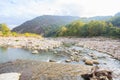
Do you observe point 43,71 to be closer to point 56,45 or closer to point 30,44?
point 30,44

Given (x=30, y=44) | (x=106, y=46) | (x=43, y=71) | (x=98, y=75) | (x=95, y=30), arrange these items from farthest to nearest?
(x=95, y=30) < (x=30, y=44) < (x=106, y=46) < (x=43, y=71) < (x=98, y=75)

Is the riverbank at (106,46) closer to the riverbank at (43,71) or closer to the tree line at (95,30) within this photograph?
the riverbank at (43,71)

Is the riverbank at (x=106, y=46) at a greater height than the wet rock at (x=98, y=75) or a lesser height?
lesser

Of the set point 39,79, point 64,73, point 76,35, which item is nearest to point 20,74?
point 39,79

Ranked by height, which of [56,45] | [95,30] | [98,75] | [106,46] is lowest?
[106,46]

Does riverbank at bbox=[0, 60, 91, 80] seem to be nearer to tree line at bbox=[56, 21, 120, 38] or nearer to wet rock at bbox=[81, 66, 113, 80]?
wet rock at bbox=[81, 66, 113, 80]

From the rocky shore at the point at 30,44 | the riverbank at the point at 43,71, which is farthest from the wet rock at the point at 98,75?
the rocky shore at the point at 30,44

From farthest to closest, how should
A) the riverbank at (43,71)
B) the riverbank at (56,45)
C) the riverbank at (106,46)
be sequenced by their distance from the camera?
the riverbank at (56,45)
the riverbank at (106,46)
the riverbank at (43,71)

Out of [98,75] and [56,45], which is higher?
[98,75]

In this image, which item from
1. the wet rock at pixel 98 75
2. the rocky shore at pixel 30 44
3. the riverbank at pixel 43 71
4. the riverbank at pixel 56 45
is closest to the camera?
the wet rock at pixel 98 75

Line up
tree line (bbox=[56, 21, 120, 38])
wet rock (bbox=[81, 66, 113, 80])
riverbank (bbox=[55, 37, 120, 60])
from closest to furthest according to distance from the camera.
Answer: wet rock (bbox=[81, 66, 113, 80]), riverbank (bbox=[55, 37, 120, 60]), tree line (bbox=[56, 21, 120, 38])

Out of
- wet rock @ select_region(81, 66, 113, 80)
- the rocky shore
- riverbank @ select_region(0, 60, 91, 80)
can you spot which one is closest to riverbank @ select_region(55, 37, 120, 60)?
the rocky shore

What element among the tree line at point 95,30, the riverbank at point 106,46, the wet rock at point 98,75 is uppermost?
the tree line at point 95,30

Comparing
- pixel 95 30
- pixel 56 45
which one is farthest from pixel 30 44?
pixel 95 30
